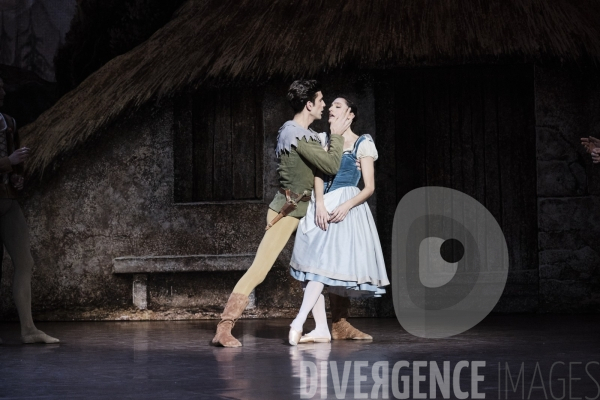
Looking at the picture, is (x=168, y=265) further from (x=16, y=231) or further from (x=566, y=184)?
(x=566, y=184)

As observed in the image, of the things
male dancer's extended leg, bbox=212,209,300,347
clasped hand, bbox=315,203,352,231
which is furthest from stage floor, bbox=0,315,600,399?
clasped hand, bbox=315,203,352,231

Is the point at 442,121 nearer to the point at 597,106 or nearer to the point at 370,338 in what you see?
the point at 597,106

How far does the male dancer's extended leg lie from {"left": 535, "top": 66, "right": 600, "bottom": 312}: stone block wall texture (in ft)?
11.8

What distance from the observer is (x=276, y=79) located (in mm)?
9539

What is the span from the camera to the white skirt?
6.75 m

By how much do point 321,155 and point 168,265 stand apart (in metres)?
3.37

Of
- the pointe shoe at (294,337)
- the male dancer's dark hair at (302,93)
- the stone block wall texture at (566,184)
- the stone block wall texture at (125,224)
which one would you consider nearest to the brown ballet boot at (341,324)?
the pointe shoe at (294,337)

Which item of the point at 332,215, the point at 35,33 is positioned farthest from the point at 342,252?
the point at 35,33

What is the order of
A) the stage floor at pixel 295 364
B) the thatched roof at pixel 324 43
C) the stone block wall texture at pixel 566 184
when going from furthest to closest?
the stone block wall texture at pixel 566 184
the thatched roof at pixel 324 43
the stage floor at pixel 295 364

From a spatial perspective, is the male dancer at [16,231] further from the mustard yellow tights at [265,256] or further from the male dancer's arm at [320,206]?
the male dancer's arm at [320,206]

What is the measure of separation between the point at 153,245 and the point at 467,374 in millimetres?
Result: 5464

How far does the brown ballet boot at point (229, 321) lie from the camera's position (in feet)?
21.7

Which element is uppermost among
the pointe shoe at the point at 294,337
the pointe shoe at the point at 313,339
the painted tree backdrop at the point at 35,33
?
the painted tree backdrop at the point at 35,33

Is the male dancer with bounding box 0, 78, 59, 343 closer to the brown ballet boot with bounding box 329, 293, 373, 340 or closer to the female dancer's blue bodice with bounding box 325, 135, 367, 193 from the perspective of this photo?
the brown ballet boot with bounding box 329, 293, 373, 340
